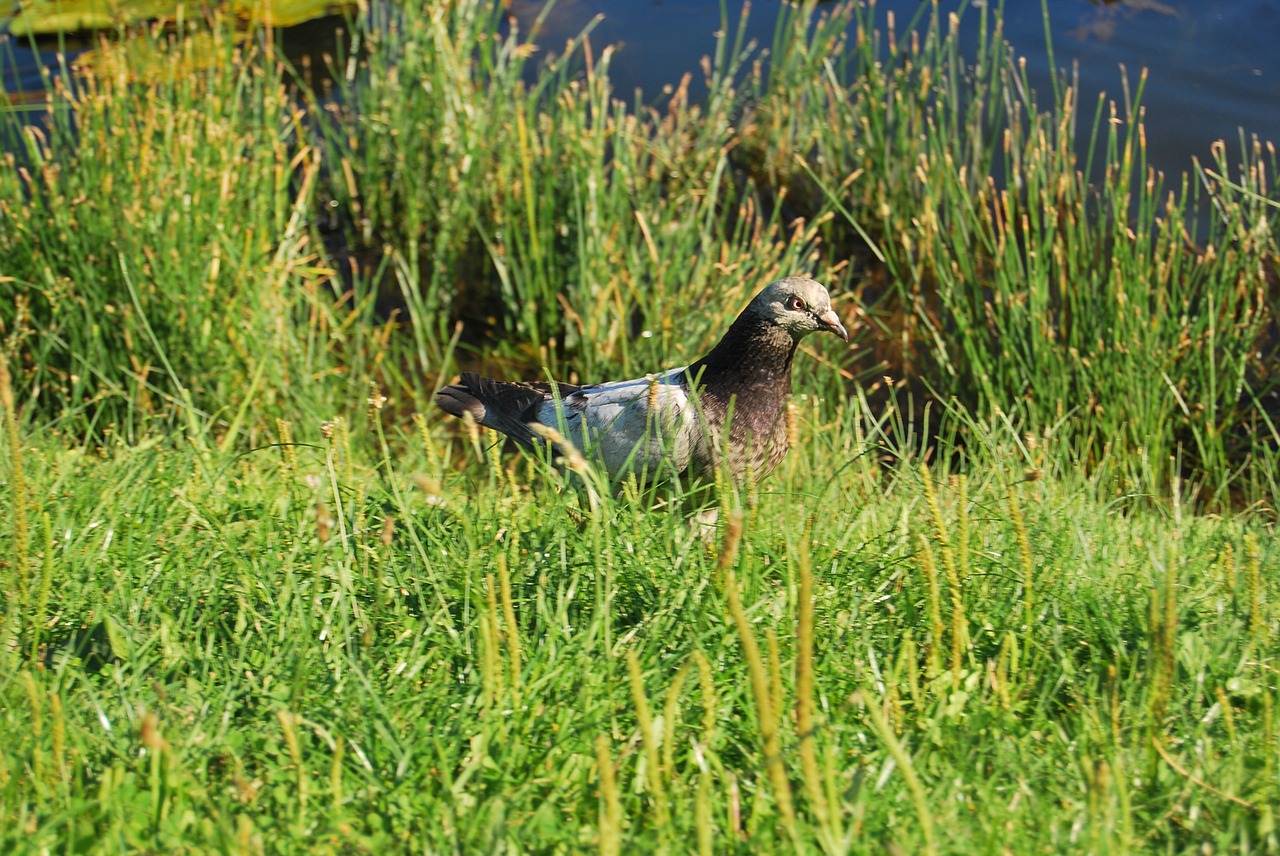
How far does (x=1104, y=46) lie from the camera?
6812 mm

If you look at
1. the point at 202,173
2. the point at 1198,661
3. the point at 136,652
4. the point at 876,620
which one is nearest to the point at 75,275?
the point at 202,173

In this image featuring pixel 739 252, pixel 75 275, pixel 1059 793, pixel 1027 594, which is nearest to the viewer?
pixel 1059 793

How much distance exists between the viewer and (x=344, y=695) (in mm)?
2082

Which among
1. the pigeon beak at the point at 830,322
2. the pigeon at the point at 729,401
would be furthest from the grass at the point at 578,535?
the pigeon beak at the point at 830,322

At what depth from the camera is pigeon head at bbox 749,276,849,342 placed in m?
3.23

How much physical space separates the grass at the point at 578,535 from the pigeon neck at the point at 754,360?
182mm

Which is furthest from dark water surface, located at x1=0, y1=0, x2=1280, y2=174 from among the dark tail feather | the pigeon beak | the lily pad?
the pigeon beak

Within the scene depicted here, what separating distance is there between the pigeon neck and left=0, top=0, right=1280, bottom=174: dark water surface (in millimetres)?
3681

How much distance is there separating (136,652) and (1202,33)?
270 inches

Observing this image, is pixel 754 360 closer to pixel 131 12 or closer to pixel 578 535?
pixel 578 535

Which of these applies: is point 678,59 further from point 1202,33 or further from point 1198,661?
point 1198,661

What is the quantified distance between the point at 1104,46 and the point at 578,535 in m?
5.61

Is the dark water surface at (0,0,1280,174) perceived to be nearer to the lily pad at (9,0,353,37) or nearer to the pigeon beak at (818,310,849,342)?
the lily pad at (9,0,353,37)

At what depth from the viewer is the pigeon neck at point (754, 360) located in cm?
326
